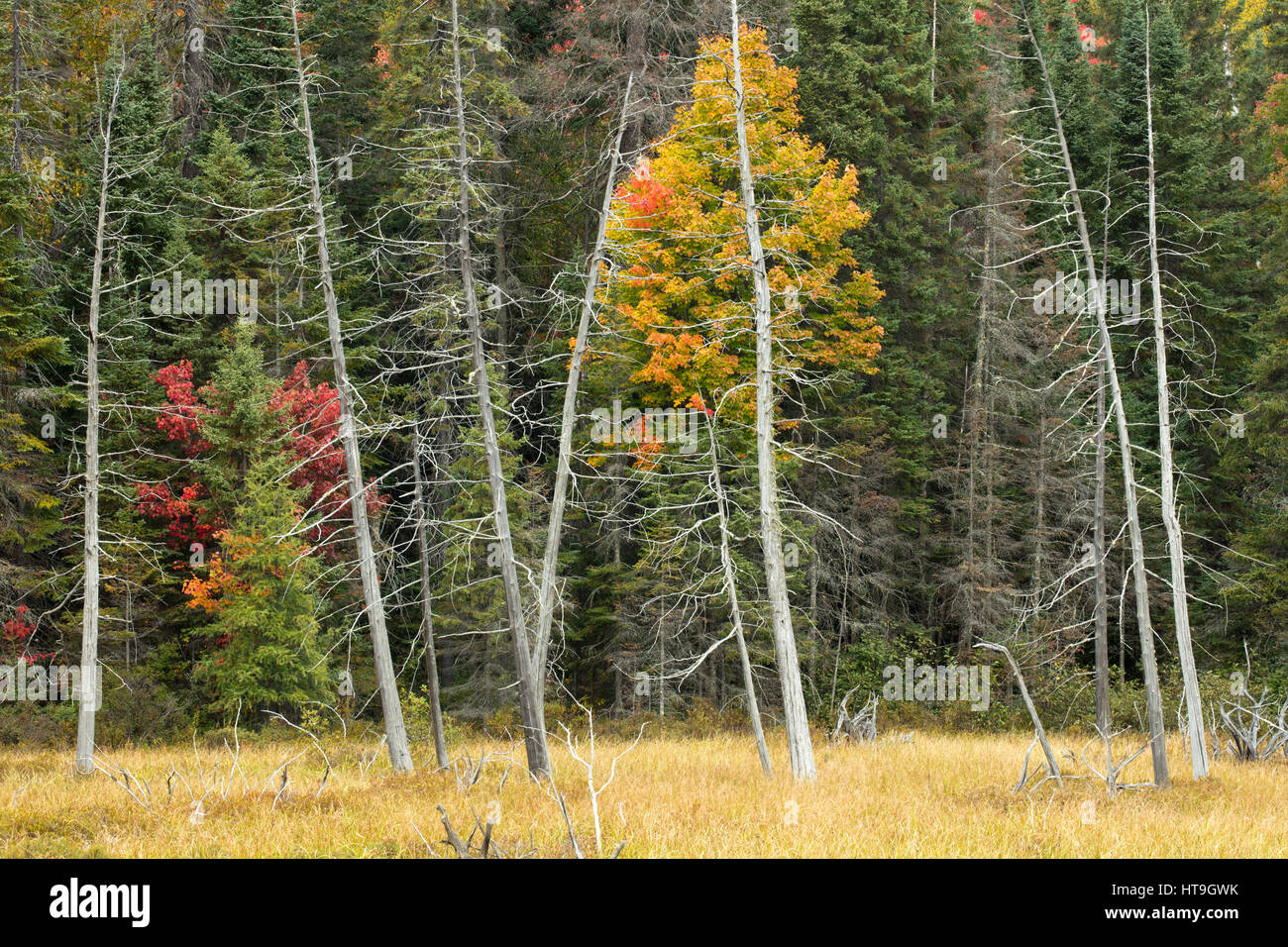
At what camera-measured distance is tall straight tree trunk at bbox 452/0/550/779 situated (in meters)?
14.9

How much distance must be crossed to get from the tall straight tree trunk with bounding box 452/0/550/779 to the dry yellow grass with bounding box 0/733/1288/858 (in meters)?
0.73

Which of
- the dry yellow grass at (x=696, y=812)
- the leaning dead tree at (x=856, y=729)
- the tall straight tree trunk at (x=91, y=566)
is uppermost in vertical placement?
the tall straight tree trunk at (x=91, y=566)

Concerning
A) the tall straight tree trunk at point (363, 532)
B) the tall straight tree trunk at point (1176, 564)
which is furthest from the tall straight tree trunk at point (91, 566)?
the tall straight tree trunk at point (1176, 564)

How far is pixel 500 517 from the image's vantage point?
15.2m

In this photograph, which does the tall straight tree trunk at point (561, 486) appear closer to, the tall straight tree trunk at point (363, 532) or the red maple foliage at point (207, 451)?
the tall straight tree trunk at point (363, 532)

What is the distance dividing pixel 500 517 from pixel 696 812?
5.57 metres

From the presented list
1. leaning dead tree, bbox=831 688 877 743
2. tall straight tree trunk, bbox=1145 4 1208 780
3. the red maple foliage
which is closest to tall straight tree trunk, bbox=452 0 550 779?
leaning dead tree, bbox=831 688 877 743

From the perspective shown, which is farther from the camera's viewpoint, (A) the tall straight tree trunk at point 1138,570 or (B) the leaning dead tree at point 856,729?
(B) the leaning dead tree at point 856,729

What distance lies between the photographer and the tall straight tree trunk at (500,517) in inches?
585

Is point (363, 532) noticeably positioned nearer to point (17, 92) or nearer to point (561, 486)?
point (561, 486)

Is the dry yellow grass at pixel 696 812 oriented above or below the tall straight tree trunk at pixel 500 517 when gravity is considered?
below

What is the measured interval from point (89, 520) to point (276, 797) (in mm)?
7826

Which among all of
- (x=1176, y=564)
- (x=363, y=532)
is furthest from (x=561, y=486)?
(x=1176, y=564)

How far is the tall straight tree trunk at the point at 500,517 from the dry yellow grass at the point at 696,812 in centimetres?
73
